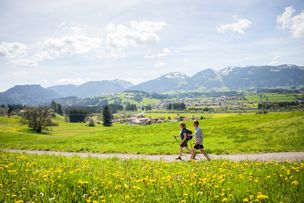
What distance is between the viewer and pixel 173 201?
640 cm

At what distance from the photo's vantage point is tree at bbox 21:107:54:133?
3912 inches

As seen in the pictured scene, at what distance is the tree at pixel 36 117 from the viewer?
326 ft

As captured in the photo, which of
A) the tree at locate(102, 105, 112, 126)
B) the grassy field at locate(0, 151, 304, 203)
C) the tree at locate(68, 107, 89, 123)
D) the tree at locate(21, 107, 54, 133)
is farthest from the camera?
the tree at locate(68, 107, 89, 123)

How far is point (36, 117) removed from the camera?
101m

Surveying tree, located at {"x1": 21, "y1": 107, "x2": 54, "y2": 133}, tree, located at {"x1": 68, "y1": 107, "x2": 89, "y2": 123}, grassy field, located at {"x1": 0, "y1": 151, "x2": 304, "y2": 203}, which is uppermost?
grassy field, located at {"x1": 0, "y1": 151, "x2": 304, "y2": 203}

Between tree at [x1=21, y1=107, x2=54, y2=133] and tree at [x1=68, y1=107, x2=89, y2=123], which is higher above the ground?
tree at [x1=21, y1=107, x2=54, y2=133]

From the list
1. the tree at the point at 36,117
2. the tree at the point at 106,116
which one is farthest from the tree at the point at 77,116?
the tree at the point at 36,117

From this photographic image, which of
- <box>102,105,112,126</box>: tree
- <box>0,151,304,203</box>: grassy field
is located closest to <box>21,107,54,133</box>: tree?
<box>102,105,112,126</box>: tree

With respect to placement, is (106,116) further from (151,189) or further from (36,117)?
(151,189)

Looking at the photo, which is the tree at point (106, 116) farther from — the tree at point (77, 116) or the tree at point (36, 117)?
the tree at point (36, 117)

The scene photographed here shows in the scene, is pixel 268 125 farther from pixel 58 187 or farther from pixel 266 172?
pixel 58 187

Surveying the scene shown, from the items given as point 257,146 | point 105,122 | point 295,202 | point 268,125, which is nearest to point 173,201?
point 295,202

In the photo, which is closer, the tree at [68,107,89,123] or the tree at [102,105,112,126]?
the tree at [102,105,112,126]

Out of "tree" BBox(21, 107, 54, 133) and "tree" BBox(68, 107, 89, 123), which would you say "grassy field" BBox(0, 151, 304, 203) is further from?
"tree" BBox(68, 107, 89, 123)
